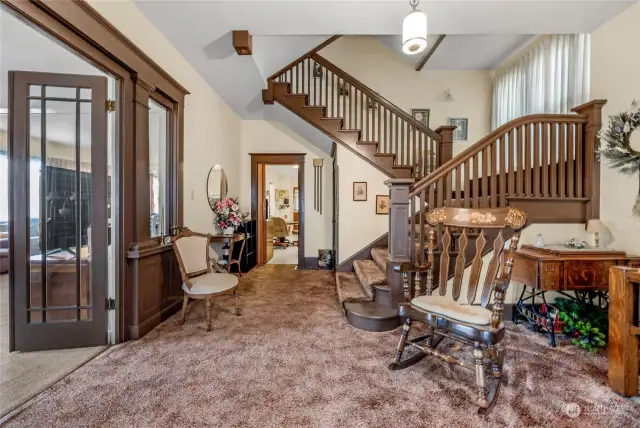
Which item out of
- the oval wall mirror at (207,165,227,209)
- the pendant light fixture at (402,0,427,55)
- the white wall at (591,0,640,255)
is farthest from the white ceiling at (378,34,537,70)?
the oval wall mirror at (207,165,227,209)

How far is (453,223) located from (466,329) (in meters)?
0.79

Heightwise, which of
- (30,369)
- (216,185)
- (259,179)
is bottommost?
(30,369)

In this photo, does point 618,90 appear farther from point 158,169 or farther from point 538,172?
point 158,169

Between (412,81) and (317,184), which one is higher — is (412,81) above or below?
above

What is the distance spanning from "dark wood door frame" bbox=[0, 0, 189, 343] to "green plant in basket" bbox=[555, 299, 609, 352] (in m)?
3.64

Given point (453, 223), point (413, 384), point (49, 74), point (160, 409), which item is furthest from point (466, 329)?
point (49, 74)

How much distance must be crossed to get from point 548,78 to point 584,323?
3.21 m

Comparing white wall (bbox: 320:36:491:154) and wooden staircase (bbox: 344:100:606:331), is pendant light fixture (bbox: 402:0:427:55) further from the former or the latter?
white wall (bbox: 320:36:491:154)

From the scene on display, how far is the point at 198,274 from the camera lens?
3.10 m

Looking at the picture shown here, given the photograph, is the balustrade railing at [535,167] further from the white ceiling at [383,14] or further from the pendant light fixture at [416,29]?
the pendant light fixture at [416,29]

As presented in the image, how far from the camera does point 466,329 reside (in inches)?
68.1

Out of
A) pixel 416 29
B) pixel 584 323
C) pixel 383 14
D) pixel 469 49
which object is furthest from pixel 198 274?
pixel 469 49

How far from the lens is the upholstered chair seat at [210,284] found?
2.70m

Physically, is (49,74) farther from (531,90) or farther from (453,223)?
(531,90)
